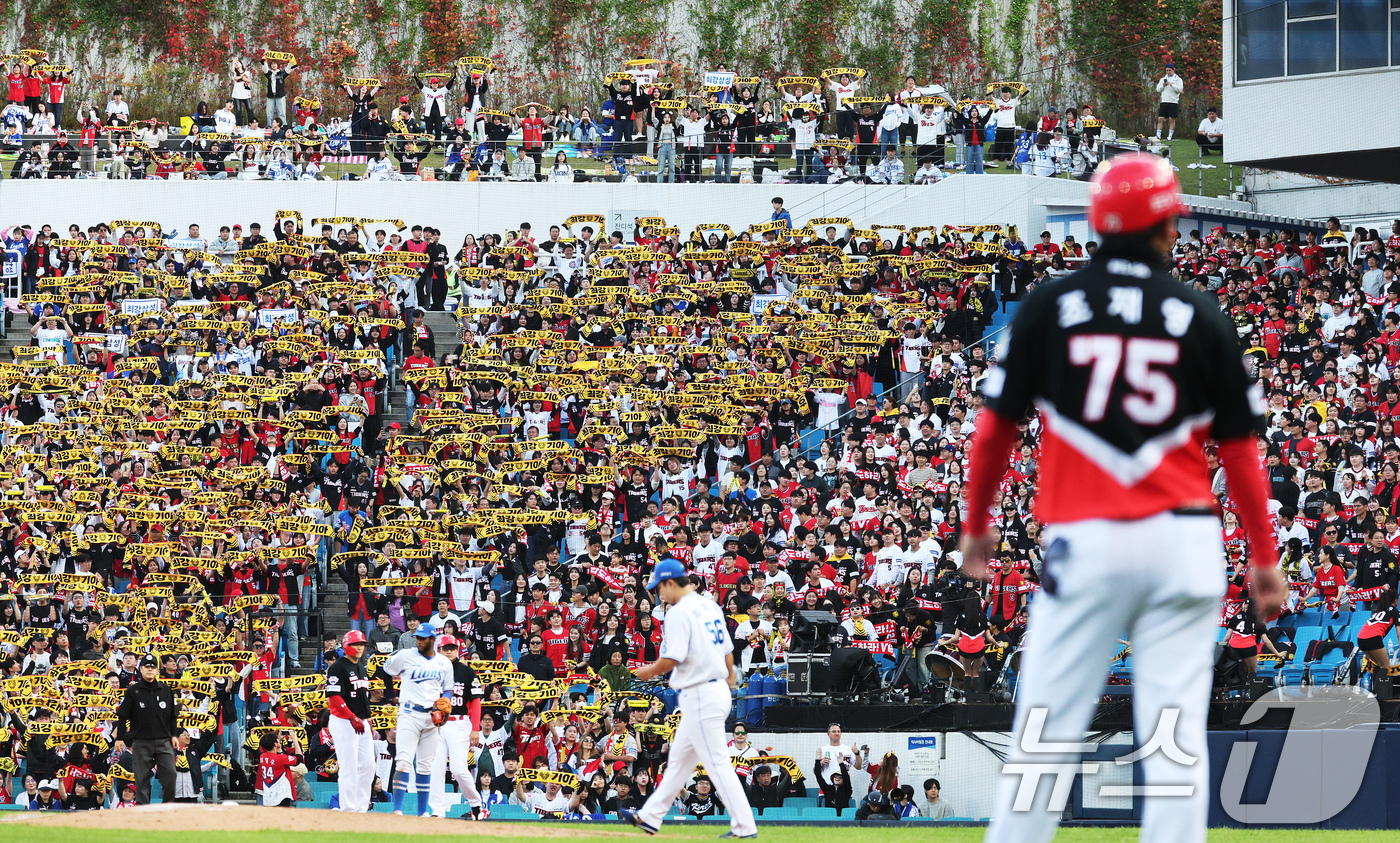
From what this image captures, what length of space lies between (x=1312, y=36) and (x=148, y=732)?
65.6 ft

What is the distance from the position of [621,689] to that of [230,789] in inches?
164

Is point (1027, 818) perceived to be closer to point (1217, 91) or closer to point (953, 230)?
point (953, 230)

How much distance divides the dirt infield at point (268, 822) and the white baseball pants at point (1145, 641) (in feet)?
20.2

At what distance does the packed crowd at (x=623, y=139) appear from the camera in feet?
120

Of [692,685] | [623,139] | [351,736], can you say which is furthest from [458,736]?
[623,139]

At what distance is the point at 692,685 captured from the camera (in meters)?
10.6

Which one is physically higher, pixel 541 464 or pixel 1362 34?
pixel 1362 34

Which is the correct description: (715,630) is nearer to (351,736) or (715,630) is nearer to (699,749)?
(699,749)

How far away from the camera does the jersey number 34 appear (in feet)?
14.7

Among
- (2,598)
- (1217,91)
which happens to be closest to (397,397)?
(2,598)

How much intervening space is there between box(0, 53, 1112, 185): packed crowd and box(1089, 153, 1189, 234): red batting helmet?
31.3 meters

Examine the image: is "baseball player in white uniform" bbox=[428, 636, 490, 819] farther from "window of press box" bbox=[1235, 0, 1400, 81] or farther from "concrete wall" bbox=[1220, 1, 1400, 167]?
"window of press box" bbox=[1235, 0, 1400, 81]

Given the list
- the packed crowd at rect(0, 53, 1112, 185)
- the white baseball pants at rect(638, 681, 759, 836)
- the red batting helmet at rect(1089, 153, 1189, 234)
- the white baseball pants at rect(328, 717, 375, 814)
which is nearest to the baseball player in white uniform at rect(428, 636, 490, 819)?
the white baseball pants at rect(328, 717, 375, 814)

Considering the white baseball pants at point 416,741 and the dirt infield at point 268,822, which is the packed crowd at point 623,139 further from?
the dirt infield at point 268,822
